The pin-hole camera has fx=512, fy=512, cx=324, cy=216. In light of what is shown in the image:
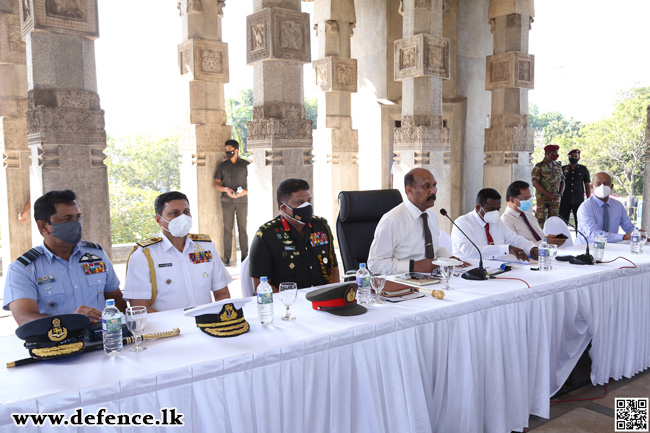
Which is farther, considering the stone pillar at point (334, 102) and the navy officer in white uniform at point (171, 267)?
the stone pillar at point (334, 102)

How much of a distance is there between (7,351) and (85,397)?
0.67 metres

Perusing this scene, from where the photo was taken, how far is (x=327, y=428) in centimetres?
239

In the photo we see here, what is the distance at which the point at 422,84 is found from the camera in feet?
28.4

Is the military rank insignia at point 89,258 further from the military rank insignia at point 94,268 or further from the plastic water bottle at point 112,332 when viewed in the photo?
the plastic water bottle at point 112,332

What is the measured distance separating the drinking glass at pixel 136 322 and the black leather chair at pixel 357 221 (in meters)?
2.26

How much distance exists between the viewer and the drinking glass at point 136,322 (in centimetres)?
219

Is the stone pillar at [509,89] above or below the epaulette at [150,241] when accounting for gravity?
above

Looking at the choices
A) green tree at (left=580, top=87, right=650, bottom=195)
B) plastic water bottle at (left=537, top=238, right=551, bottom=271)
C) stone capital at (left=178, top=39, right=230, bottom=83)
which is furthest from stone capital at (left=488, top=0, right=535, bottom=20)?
green tree at (left=580, top=87, right=650, bottom=195)

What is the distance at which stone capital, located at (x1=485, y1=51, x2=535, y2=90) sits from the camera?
990 centimetres

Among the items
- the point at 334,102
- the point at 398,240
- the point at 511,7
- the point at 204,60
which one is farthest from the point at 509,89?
the point at 398,240

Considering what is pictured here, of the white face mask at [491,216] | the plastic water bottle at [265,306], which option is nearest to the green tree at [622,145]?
the white face mask at [491,216]

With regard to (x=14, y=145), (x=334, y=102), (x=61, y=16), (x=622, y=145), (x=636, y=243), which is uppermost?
(x=61, y=16)

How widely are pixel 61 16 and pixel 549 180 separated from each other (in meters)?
7.16

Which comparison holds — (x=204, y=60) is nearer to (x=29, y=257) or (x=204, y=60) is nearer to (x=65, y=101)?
(x=65, y=101)
